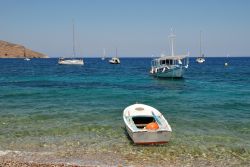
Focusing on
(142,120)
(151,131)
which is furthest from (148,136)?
(142,120)

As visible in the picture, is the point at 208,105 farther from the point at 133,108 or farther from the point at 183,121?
the point at 133,108

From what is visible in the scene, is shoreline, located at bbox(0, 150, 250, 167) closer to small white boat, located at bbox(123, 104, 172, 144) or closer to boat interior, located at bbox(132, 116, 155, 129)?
small white boat, located at bbox(123, 104, 172, 144)

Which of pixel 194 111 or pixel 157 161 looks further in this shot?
pixel 194 111

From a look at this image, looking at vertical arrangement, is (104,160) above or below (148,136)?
below

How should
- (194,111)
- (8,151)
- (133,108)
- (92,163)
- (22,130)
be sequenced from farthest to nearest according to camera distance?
(194,111), (133,108), (22,130), (8,151), (92,163)

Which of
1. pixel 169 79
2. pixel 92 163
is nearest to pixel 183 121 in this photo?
pixel 92 163

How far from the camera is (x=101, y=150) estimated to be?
54.3 ft

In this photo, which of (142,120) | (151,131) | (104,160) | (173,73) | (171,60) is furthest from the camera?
(173,73)

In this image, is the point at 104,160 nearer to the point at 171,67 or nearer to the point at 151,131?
the point at 151,131

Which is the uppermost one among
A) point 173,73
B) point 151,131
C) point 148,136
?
point 173,73

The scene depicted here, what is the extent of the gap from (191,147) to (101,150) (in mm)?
4470

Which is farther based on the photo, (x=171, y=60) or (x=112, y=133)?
(x=171, y=60)

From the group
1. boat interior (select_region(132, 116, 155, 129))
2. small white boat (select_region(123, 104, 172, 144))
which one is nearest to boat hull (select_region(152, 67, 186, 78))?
boat interior (select_region(132, 116, 155, 129))

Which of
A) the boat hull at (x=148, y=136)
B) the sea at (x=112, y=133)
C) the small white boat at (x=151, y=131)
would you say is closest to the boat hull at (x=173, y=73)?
the sea at (x=112, y=133)
